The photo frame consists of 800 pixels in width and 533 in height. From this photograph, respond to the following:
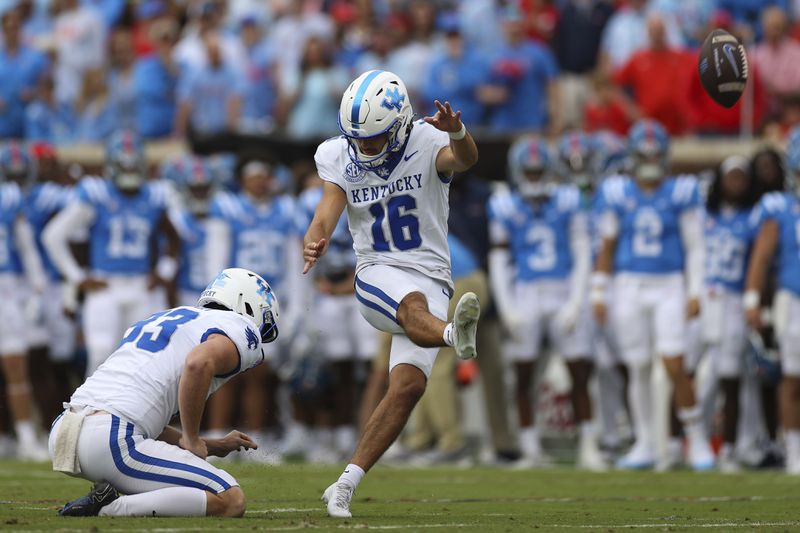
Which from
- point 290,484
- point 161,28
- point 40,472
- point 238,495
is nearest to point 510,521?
point 238,495

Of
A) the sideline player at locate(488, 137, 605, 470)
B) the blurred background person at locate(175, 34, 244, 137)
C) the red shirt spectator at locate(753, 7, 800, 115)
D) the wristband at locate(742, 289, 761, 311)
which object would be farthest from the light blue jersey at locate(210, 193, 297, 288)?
the red shirt spectator at locate(753, 7, 800, 115)

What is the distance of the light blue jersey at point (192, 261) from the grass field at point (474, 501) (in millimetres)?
2349

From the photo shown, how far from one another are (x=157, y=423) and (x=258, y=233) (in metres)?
6.61

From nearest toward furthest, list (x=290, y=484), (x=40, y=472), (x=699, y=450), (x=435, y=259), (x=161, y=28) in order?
(x=435, y=259) < (x=290, y=484) < (x=40, y=472) < (x=699, y=450) < (x=161, y=28)

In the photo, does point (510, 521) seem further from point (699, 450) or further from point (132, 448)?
point (699, 450)

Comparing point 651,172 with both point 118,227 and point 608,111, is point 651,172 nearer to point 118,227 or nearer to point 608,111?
point 608,111

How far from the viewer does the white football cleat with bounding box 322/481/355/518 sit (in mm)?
6727

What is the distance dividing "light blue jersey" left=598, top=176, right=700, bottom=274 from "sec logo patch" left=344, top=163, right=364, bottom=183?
4.79 metres

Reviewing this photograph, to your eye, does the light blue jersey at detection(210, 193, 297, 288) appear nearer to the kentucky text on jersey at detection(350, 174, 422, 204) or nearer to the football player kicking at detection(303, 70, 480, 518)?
the football player kicking at detection(303, 70, 480, 518)

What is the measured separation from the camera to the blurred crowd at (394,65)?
14422mm

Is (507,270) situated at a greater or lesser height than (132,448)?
greater

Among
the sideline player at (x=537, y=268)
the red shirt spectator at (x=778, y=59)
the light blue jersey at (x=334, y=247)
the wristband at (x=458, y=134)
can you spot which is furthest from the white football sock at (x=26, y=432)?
the red shirt spectator at (x=778, y=59)

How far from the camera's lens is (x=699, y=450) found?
11242 millimetres

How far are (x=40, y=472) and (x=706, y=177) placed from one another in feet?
20.1
